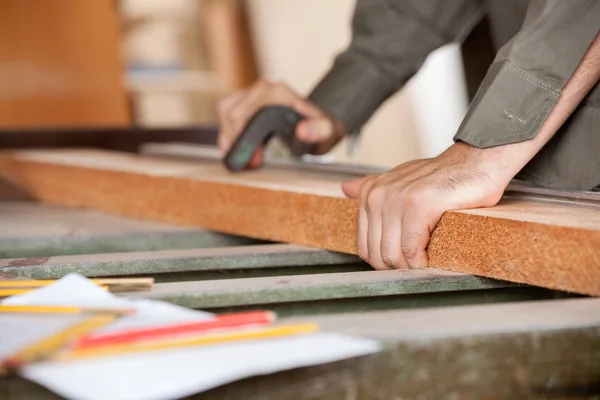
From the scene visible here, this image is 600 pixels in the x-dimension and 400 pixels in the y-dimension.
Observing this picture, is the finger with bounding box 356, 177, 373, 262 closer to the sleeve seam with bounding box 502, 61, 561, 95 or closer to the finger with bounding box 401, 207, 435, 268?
the finger with bounding box 401, 207, 435, 268

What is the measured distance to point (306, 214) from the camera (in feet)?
3.60

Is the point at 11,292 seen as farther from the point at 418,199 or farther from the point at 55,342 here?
the point at 418,199

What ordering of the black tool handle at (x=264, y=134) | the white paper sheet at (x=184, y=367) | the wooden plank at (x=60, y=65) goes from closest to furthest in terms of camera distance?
the white paper sheet at (x=184, y=367) → the black tool handle at (x=264, y=134) → the wooden plank at (x=60, y=65)

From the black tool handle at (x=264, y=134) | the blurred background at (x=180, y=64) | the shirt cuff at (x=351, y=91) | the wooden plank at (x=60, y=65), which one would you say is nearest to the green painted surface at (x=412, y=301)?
Answer: the black tool handle at (x=264, y=134)

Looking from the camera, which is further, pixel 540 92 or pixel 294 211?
pixel 294 211

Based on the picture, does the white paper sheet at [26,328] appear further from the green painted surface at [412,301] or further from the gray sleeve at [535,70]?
the gray sleeve at [535,70]

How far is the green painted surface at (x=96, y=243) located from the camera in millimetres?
1137

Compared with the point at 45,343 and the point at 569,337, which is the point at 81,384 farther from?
the point at 569,337

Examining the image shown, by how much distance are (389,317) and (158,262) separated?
1.15ft

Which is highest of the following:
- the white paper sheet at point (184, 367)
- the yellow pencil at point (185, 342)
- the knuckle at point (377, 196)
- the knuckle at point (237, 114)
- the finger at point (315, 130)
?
the knuckle at point (237, 114)

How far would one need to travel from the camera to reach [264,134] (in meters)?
1.60

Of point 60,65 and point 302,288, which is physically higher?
point 60,65

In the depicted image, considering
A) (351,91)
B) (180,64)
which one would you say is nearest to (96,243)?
(351,91)

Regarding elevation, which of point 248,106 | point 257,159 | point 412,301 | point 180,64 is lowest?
point 412,301
